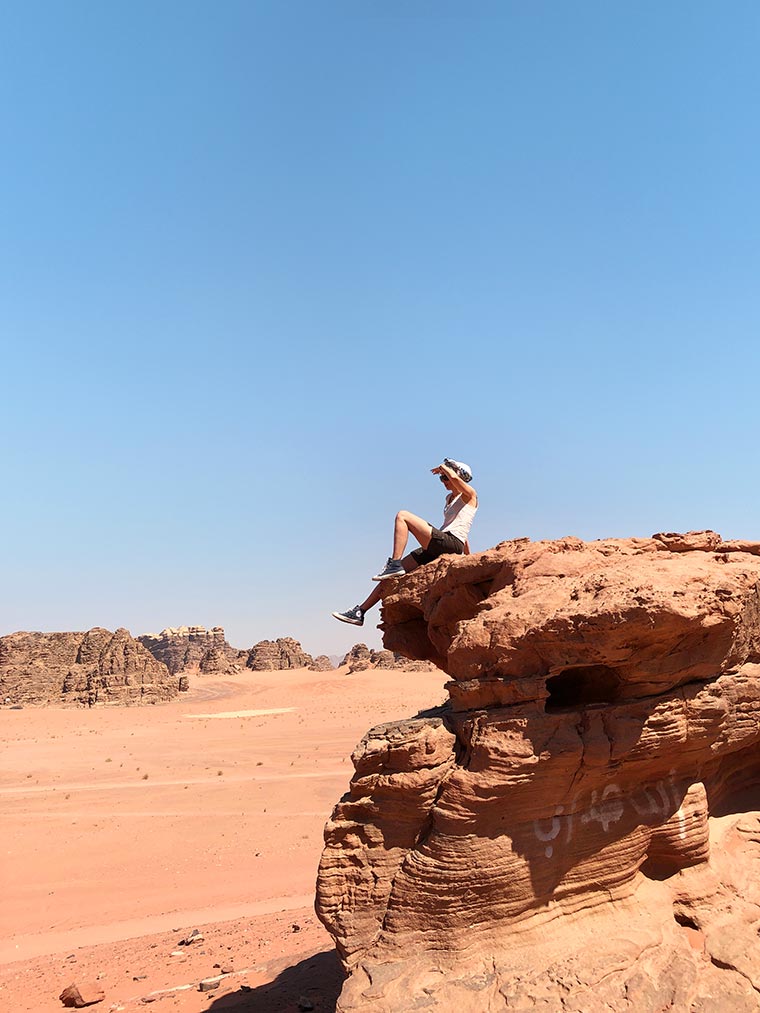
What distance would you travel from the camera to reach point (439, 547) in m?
7.58

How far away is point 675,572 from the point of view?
230 inches

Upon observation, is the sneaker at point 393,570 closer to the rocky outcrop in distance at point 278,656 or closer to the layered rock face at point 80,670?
the layered rock face at point 80,670

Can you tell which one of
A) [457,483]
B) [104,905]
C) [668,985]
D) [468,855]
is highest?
[457,483]

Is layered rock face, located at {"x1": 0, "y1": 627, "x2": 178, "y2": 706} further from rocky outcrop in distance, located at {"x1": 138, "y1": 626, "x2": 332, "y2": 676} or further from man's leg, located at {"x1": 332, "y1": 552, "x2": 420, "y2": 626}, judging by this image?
man's leg, located at {"x1": 332, "y1": 552, "x2": 420, "y2": 626}

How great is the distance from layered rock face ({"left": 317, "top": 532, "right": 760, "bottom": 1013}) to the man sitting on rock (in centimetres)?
129

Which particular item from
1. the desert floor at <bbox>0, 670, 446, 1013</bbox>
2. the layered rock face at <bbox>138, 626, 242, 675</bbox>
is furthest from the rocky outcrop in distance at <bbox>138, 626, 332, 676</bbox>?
the desert floor at <bbox>0, 670, 446, 1013</bbox>

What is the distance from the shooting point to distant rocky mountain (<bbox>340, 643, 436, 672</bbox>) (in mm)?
56969

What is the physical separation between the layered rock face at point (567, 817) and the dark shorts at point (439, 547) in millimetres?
1250

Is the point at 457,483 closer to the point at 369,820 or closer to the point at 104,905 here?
the point at 369,820

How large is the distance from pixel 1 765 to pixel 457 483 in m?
23.8

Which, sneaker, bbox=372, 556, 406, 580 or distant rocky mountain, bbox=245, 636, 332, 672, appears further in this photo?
distant rocky mountain, bbox=245, 636, 332, 672

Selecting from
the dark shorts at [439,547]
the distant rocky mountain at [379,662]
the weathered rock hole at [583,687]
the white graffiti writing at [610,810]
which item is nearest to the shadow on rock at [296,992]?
the white graffiti writing at [610,810]

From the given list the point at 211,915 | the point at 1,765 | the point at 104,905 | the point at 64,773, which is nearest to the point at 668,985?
the point at 211,915

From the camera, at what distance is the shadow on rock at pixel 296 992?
724cm
